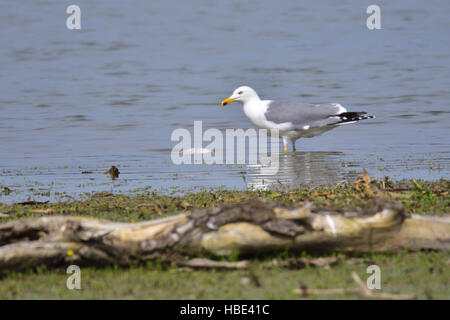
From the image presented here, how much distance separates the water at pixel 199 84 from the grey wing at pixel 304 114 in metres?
0.47

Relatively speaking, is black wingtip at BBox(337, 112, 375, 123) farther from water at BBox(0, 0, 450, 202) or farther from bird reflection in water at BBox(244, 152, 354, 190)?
Answer: bird reflection in water at BBox(244, 152, 354, 190)

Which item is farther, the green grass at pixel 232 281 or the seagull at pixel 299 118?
the seagull at pixel 299 118

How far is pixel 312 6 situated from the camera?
107 ft

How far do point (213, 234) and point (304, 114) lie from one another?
817 centimetres

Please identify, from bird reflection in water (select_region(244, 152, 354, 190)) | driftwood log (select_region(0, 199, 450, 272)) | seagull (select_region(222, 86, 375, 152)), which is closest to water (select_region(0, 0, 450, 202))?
bird reflection in water (select_region(244, 152, 354, 190))

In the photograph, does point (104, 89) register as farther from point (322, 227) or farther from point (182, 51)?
point (322, 227)

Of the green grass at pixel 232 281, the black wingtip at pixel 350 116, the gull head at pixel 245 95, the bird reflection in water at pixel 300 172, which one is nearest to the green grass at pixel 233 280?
the green grass at pixel 232 281

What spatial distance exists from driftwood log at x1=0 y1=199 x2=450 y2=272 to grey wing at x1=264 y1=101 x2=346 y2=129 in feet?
25.7

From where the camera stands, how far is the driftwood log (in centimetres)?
407

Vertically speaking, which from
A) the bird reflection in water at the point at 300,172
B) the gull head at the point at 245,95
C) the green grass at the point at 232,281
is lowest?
the green grass at the point at 232,281

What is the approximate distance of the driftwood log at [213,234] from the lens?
13.4ft

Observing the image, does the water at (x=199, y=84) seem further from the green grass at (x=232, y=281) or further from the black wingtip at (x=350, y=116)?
the green grass at (x=232, y=281)
